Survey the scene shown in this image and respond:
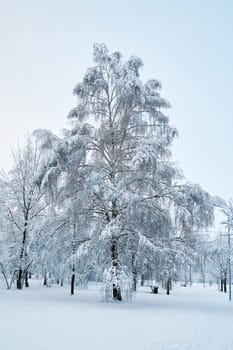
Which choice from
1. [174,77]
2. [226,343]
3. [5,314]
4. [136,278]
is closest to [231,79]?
[174,77]

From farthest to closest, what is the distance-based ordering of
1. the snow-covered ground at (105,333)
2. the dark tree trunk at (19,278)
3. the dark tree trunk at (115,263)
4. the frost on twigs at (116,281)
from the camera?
the dark tree trunk at (19,278), the dark tree trunk at (115,263), the frost on twigs at (116,281), the snow-covered ground at (105,333)

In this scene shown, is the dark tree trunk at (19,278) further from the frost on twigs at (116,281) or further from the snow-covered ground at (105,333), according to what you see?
the snow-covered ground at (105,333)

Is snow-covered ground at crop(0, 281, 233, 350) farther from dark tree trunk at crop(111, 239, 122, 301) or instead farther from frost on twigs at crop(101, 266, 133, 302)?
dark tree trunk at crop(111, 239, 122, 301)

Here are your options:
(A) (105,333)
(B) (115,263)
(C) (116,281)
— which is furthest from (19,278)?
(A) (105,333)

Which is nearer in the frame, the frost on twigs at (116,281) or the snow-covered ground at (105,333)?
the snow-covered ground at (105,333)

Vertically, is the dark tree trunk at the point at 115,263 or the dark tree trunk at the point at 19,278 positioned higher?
the dark tree trunk at the point at 115,263

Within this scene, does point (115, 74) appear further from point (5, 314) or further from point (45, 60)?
point (5, 314)

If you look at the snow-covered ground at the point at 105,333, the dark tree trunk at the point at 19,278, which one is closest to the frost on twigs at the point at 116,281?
the snow-covered ground at the point at 105,333

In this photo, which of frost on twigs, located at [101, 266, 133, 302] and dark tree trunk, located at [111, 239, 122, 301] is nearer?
frost on twigs, located at [101, 266, 133, 302]

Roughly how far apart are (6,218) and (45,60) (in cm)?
997

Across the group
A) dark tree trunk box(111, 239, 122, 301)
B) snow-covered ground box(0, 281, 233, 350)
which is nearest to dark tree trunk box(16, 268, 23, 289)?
dark tree trunk box(111, 239, 122, 301)

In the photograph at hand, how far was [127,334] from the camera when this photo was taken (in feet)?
20.1

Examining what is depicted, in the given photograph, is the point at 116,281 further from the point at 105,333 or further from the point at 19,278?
the point at 19,278

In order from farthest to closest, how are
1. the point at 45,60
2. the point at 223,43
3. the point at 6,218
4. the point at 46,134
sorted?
the point at 6,218
the point at 45,60
the point at 223,43
the point at 46,134
